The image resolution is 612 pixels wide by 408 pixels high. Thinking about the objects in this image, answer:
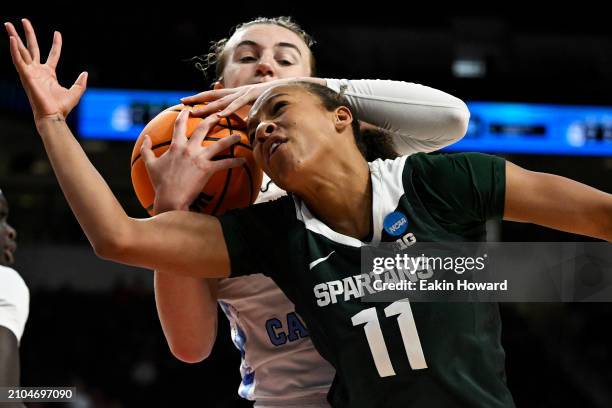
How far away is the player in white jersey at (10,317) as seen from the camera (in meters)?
2.68

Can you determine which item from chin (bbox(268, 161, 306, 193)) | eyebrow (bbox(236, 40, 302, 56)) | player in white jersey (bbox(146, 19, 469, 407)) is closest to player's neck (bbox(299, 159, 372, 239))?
chin (bbox(268, 161, 306, 193))

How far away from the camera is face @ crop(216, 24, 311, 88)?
285 centimetres

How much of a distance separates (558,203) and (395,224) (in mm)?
422

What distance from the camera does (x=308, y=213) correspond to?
232 centimetres

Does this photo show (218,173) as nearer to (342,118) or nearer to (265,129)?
(265,129)

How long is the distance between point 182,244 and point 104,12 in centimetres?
964

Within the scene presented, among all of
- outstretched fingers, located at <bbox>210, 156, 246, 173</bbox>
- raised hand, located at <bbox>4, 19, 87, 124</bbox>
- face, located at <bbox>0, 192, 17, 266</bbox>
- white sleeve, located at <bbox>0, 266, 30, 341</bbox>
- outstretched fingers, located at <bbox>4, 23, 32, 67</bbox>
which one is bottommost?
white sleeve, located at <bbox>0, 266, 30, 341</bbox>

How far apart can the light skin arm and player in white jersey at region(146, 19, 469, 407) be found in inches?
4.8

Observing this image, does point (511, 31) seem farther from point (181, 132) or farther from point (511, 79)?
point (181, 132)

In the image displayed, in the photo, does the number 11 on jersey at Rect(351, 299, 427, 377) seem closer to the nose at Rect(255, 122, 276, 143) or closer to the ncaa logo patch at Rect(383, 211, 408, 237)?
the ncaa logo patch at Rect(383, 211, 408, 237)

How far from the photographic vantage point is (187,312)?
8.18ft

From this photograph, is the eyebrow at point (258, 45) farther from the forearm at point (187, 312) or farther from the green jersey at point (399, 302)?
the forearm at point (187, 312)

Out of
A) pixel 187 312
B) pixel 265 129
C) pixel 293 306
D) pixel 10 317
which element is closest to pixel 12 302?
pixel 10 317

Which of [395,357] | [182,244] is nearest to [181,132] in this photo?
[182,244]
